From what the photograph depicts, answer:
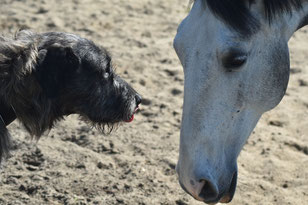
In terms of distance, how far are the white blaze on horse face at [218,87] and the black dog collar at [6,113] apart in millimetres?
1128

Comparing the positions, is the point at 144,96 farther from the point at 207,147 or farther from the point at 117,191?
the point at 207,147

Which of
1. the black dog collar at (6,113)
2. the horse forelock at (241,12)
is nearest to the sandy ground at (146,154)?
the black dog collar at (6,113)

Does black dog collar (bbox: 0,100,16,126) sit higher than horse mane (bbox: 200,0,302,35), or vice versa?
horse mane (bbox: 200,0,302,35)

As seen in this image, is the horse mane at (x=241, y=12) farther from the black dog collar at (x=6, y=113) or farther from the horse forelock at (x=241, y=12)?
the black dog collar at (x=6, y=113)

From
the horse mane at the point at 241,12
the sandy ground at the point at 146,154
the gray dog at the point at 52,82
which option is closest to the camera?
the horse mane at the point at 241,12

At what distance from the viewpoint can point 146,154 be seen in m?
4.80

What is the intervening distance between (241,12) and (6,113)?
1587mm

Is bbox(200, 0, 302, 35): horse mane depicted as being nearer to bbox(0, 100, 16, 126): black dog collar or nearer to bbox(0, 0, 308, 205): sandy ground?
bbox(0, 100, 16, 126): black dog collar

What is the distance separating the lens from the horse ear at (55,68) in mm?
3400

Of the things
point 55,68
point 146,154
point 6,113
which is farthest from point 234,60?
point 146,154

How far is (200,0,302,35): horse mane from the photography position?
287 centimetres

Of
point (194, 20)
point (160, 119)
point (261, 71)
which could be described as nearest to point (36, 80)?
point (194, 20)

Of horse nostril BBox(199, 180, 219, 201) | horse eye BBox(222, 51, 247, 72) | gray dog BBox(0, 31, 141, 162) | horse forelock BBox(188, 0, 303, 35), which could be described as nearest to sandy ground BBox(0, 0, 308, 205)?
gray dog BBox(0, 31, 141, 162)

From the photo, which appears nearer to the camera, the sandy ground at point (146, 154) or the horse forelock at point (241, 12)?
the horse forelock at point (241, 12)
